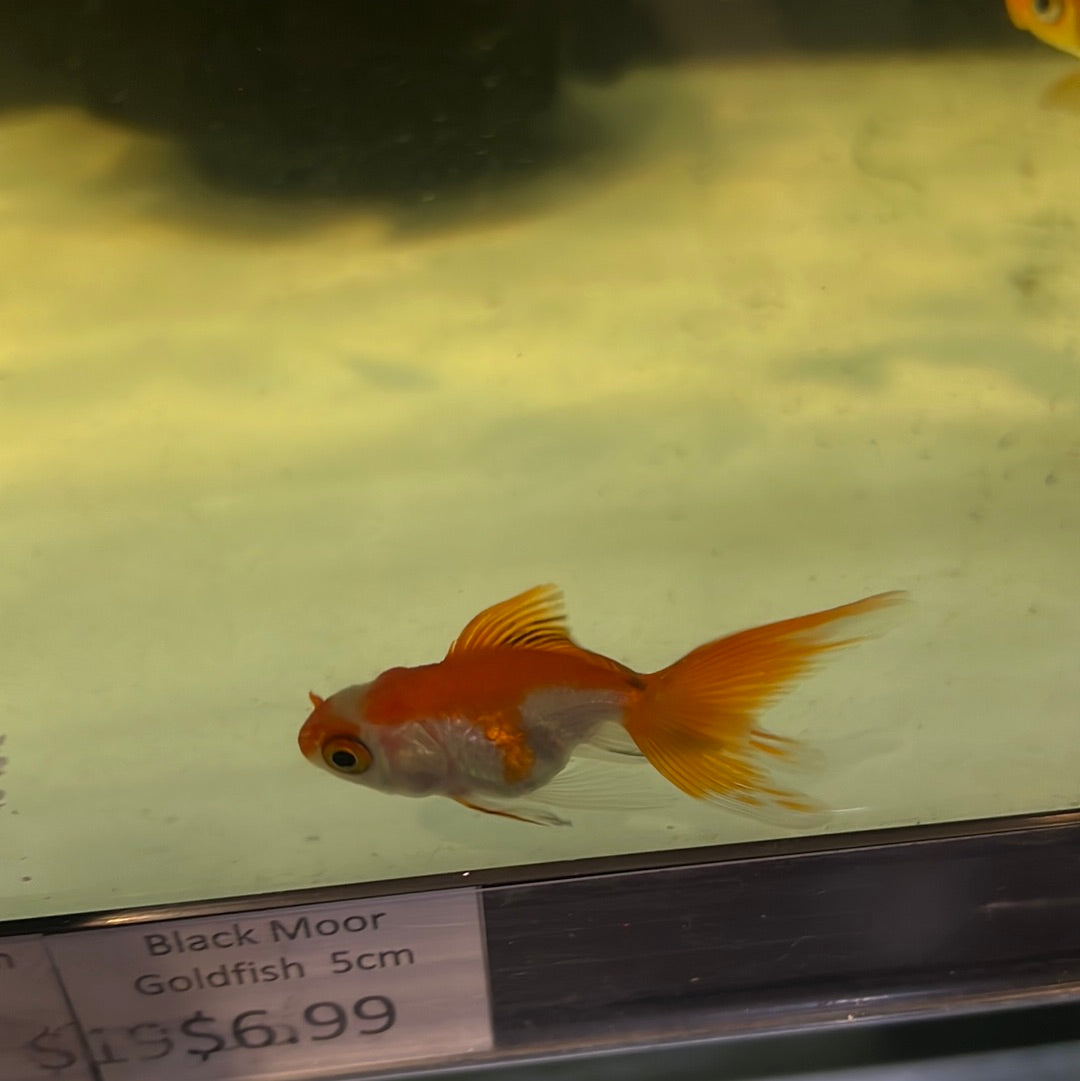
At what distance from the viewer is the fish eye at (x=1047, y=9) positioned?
406 mm

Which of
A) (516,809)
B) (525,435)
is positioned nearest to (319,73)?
(525,435)

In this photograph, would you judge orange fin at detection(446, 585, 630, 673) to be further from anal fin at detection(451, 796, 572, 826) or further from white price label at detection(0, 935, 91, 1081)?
white price label at detection(0, 935, 91, 1081)

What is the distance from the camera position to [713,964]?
1.20 feet

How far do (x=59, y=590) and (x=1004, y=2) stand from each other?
550 millimetres

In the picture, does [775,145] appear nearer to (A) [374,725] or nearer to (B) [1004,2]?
(B) [1004,2]

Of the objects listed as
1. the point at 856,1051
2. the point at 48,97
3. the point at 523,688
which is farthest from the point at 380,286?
the point at 856,1051

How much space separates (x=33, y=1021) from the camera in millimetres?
337

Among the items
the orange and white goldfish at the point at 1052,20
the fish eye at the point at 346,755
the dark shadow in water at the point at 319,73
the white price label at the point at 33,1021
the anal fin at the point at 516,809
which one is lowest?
the white price label at the point at 33,1021

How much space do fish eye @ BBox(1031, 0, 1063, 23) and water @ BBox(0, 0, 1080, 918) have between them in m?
0.04

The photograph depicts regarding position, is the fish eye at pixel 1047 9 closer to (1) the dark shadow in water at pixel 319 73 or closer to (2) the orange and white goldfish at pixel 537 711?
(1) the dark shadow in water at pixel 319 73

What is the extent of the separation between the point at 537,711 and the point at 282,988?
148 millimetres

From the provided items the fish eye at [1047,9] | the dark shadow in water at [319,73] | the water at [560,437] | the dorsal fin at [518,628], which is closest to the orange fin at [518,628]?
the dorsal fin at [518,628]

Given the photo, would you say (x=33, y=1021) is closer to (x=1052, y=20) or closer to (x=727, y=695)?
(x=727, y=695)

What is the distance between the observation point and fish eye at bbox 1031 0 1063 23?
406mm
